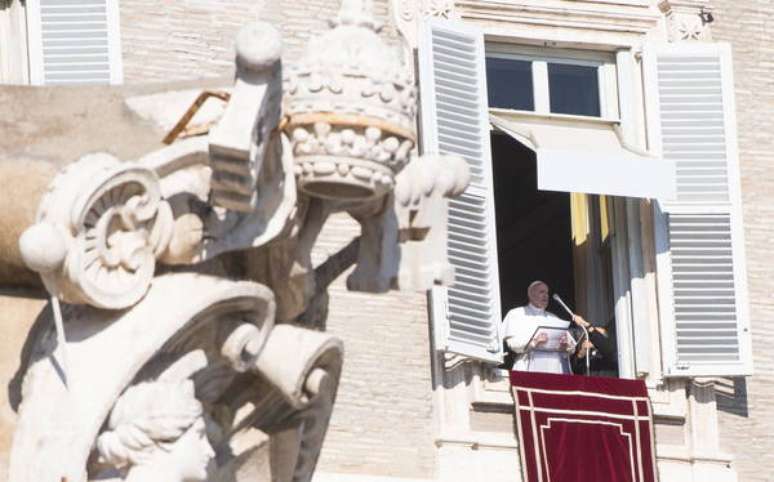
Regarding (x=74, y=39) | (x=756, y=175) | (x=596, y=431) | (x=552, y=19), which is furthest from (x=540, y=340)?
(x=74, y=39)

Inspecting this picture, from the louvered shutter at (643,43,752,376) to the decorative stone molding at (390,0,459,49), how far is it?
4.51ft

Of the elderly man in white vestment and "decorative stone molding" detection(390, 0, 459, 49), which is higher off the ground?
"decorative stone molding" detection(390, 0, 459, 49)

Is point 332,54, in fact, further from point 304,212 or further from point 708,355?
point 708,355

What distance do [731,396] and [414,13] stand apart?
3104 mm

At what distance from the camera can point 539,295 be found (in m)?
29.4

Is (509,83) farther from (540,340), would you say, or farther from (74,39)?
(74,39)

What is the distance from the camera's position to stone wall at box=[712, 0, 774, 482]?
30469mm

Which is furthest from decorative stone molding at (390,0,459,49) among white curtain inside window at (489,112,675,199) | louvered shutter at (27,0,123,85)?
louvered shutter at (27,0,123,85)

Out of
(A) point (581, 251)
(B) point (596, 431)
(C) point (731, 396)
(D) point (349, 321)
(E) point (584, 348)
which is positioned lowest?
(B) point (596, 431)

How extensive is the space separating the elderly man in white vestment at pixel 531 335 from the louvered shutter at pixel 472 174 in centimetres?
21

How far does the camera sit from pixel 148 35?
94.0 feet

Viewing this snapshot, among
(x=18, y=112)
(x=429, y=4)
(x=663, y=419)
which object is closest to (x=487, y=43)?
(x=429, y=4)

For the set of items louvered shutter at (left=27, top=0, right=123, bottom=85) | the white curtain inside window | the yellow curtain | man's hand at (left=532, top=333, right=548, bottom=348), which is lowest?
man's hand at (left=532, top=333, right=548, bottom=348)

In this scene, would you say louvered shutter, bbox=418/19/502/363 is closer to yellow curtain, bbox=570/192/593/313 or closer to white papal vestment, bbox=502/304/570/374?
white papal vestment, bbox=502/304/570/374
